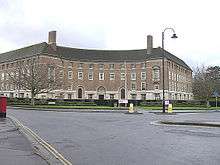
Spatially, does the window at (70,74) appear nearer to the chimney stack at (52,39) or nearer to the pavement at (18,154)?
the chimney stack at (52,39)

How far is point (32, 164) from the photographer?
8.00m

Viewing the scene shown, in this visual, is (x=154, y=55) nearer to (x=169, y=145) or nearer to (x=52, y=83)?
(x=52, y=83)

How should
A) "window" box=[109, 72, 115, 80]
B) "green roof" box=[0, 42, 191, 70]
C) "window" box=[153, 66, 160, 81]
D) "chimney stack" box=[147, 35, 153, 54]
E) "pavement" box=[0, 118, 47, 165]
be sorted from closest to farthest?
"pavement" box=[0, 118, 47, 165], "window" box=[153, 66, 160, 81], "green roof" box=[0, 42, 191, 70], "chimney stack" box=[147, 35, 153, 54], "window" box=[109, 72, 115, 80]

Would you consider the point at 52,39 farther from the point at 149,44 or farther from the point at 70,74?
the point at 149,44

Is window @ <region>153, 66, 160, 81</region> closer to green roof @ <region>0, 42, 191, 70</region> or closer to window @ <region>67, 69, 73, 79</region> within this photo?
green roof @ <region>0, 42, 191, 70</region>

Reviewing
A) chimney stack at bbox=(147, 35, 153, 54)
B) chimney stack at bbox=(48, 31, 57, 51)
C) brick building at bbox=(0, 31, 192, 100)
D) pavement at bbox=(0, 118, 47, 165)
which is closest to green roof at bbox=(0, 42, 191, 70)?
brick building at bbox=(0, 31, 192, 100)

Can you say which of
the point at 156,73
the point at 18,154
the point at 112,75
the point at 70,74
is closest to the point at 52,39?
the point at 70,74

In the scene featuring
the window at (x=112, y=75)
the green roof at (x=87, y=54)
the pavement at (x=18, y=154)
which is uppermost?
the green roof at (x=87, y=54)

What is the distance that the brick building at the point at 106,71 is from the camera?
347 ft

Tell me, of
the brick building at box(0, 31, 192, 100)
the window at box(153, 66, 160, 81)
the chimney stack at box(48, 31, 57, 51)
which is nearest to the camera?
the window at box(153, 66, 160, 81)

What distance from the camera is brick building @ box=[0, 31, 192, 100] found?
106 metres

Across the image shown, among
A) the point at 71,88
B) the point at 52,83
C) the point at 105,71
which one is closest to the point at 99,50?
the point at 105,71

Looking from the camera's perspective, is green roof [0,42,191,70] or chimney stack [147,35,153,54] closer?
green roof [0,42,191,70]

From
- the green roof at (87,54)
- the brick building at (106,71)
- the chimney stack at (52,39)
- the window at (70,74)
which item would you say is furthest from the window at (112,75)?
the chimney stack at (52,39)
